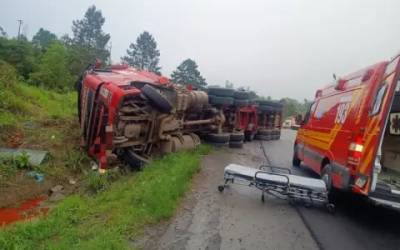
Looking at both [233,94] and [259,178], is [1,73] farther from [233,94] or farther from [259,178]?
[259,178]

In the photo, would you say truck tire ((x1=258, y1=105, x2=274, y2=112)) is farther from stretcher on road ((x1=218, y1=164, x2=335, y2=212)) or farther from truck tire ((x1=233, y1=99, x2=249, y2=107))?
stretcher on road ((x1=218, y1=164, x2=335, y2=212))

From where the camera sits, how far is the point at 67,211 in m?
5.25

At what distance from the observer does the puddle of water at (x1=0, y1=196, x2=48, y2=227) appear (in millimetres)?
5512

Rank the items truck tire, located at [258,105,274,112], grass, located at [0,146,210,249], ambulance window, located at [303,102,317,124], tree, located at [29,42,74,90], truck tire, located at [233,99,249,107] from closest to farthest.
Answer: grass, located at [0,146,210,249] < ambulance window, located at [303,102,317,124] < truck tire, located at [233,99,249,107] < truck tire, located at [258,105,274,112] < tree, located at [29,42,74,90]

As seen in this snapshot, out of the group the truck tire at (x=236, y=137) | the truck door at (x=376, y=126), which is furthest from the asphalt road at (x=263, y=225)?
the truck tire at (x=236, y=137)

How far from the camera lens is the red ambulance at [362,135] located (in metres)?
5.40

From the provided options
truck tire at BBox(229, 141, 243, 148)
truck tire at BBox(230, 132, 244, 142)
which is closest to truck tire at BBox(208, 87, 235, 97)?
Answer: truck tire at BBox(230, 132, 244, 142)

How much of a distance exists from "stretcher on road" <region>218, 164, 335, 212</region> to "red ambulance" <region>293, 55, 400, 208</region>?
0.34m

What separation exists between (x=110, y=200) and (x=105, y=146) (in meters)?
2.12

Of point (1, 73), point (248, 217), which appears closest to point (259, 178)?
point (248, 217)

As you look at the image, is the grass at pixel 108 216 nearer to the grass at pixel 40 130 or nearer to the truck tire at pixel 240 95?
the grass at pixel 40 130

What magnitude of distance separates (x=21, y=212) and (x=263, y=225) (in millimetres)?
3713

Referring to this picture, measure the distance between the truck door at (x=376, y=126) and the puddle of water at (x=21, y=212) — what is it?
472cm

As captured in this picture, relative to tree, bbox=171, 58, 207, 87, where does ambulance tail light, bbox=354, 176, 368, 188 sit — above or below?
below
